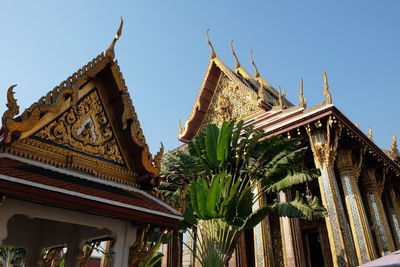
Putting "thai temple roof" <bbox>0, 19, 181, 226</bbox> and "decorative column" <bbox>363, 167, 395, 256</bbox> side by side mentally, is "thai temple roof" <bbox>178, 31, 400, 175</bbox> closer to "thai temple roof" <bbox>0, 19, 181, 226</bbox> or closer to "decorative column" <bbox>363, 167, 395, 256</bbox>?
"decorative column" <bbox>363, 167, 395, 256</bbox>

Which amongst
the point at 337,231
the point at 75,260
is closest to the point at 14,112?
the point at 75,260

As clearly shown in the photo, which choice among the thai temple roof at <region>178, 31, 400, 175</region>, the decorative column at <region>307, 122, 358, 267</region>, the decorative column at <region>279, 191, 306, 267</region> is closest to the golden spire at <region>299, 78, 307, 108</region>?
the thai temple roof at <region>178, 31, 400, 175</region>

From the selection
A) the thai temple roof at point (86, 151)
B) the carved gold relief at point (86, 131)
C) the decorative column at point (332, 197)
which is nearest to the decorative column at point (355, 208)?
the decorative column at point (332, 197)

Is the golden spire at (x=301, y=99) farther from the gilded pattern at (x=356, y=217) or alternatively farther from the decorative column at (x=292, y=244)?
the decorative column at (x=292, y=244)

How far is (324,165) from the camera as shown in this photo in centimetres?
845

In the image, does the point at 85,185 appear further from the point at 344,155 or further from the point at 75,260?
the point at 344,155

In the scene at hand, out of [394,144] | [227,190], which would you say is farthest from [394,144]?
[227,190]

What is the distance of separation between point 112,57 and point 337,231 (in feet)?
20.4

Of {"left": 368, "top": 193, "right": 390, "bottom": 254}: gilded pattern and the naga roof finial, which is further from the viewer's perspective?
{"left": 368, "top": 193, "right": 390, "bottom": 254}: gilded pattern

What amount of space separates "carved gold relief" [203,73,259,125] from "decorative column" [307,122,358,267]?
11.0ft

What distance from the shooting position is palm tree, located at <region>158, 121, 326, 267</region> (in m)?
5.53

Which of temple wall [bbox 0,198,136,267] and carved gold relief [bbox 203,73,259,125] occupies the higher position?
carved gold relief [bbox 203,73,259,125]

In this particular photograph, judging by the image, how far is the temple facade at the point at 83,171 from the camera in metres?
2.81

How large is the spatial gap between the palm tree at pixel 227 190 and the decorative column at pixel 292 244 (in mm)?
1638
